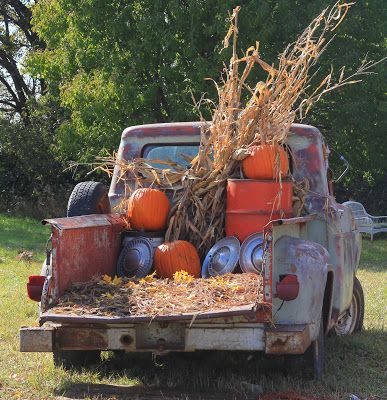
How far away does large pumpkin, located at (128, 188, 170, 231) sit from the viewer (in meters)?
7.00

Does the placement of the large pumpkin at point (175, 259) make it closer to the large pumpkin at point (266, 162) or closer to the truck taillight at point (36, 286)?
the large pumpkin at point (266, 162)

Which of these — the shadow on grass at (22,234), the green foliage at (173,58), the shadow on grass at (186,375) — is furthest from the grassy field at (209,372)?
the green foliage at (173,58)

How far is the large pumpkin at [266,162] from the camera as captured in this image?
6.68 meters

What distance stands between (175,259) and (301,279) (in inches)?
50.1

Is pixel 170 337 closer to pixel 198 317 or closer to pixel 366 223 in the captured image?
pixel 198 317

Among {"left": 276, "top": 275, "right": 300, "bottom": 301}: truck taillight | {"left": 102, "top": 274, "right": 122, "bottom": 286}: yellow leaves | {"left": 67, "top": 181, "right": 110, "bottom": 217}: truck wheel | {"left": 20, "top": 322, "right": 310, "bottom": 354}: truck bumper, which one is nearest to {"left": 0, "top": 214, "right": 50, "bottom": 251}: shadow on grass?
{"left": 67, "top": 181, "right": 110, "bottom": 217}: truck wheel

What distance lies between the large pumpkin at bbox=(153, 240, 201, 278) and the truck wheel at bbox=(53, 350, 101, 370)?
864 millimetres

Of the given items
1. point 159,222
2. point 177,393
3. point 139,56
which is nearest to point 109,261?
point 159,222

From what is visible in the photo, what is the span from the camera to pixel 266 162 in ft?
22.0

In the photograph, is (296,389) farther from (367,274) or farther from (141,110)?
(141,110)

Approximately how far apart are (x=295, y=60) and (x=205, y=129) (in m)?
1.03

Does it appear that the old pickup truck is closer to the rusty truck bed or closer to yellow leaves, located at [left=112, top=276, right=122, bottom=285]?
the rusty truck bed

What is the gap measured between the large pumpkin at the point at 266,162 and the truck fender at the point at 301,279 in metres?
0.95

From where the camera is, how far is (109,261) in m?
→ 6.84
